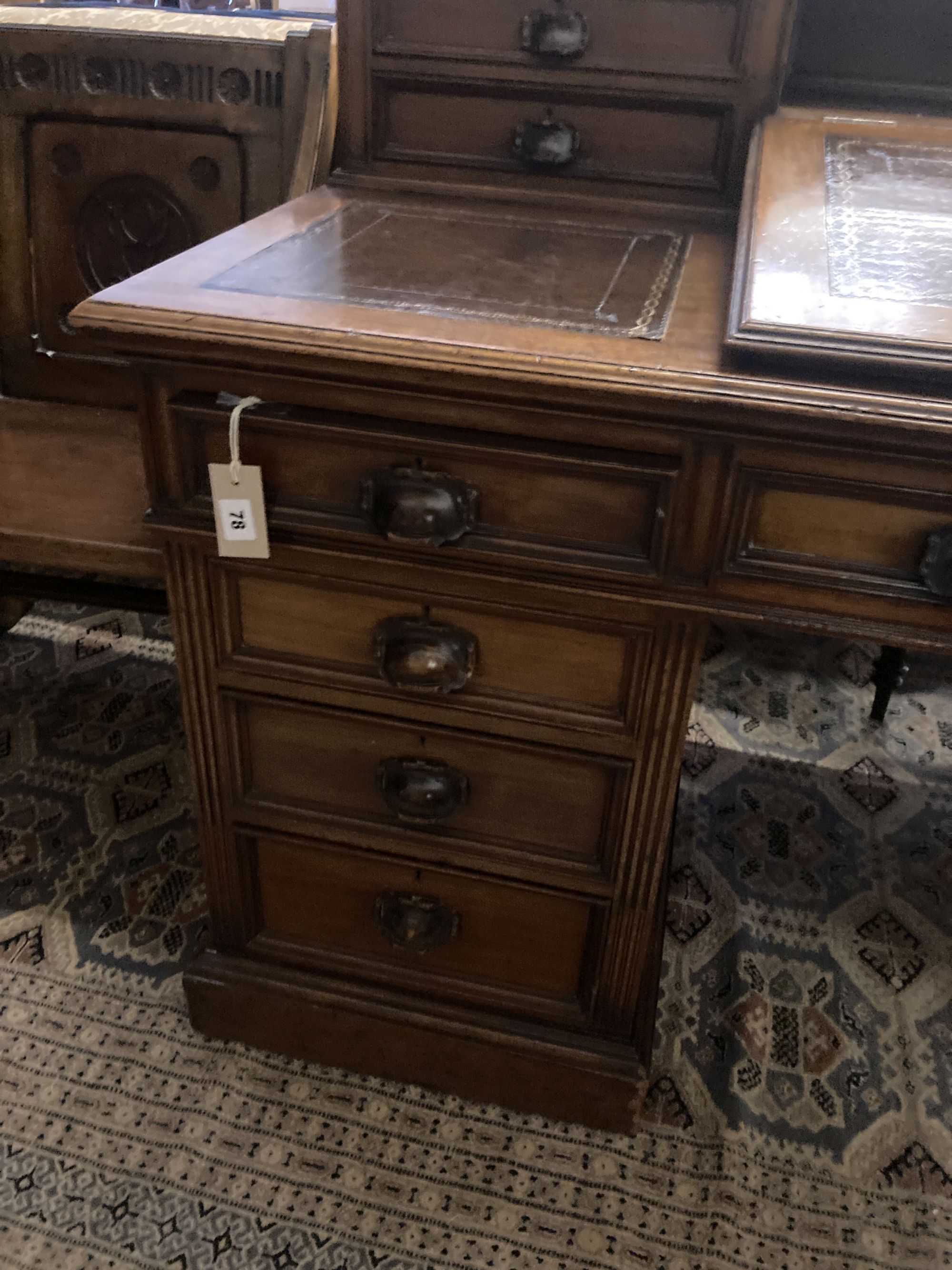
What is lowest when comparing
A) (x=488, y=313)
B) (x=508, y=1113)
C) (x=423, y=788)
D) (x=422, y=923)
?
(x=508, y=1113)

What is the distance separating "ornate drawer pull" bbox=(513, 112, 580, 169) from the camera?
1.21m

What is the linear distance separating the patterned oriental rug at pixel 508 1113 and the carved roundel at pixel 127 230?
0.86 m

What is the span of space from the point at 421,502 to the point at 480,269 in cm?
27

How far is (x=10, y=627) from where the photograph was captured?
220 centimetres

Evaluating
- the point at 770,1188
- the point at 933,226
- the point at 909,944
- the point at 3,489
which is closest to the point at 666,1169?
the point at 770,1188

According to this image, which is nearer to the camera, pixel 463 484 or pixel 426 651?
pixel 463 484

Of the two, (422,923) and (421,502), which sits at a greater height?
(421,502)

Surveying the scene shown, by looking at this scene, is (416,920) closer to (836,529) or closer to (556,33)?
(836,529)

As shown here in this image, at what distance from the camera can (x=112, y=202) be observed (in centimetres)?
160

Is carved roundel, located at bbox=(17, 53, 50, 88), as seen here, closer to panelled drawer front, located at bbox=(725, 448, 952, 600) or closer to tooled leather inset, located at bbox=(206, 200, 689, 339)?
tooled leather inset, located at bbox=(206, 200, 689, 339)

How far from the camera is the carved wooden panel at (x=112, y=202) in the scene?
1.54m

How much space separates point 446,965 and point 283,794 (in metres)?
0.30

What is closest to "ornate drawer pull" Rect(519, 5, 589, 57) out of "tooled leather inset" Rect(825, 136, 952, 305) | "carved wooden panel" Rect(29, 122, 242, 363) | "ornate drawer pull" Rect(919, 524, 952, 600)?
"tooled leather inset" Rect(825, 136, 952, 305)

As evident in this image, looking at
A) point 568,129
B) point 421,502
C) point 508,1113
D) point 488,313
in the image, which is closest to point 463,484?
point 421,502
